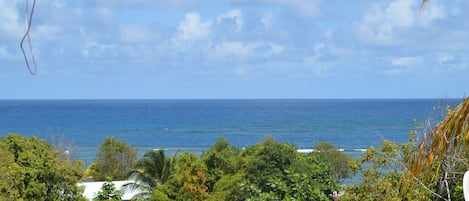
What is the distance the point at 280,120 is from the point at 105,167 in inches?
2448

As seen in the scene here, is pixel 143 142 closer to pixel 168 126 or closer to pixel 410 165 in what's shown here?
pixel 168 126

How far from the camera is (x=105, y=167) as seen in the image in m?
32.8

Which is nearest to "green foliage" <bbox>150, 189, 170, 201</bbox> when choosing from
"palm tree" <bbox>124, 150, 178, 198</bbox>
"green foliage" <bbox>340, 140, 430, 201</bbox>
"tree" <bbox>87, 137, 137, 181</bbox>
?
"palm tree" <bbox>124, 150, 178, 198</bbox>

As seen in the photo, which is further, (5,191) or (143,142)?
(143,142)

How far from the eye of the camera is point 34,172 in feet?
49.0

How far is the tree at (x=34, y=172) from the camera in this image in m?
13.9

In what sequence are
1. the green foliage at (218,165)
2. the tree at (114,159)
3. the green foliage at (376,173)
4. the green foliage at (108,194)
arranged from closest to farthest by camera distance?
the green foliage at (376,173) → the green foliage at (108,194) → the green foliage at (218,165) → the tree at (114,159)

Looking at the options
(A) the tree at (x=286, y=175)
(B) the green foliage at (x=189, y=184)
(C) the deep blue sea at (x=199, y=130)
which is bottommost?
(C) the deep blue sea at (x=199, y=130)

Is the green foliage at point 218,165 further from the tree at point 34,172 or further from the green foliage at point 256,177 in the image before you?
the tree at point 34,172

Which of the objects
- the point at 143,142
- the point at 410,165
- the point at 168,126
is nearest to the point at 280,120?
the point at 168,126

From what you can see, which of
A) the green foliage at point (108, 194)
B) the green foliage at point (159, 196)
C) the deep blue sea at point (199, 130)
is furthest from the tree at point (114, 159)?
the green foliage at point (108, 194)

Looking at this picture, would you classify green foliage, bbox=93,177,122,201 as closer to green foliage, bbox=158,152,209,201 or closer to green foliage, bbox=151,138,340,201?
green foliage, bbox=151,138,340,201

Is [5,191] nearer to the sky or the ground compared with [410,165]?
nearer to the ground

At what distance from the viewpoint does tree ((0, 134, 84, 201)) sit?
13947 millimetres
